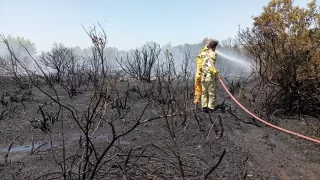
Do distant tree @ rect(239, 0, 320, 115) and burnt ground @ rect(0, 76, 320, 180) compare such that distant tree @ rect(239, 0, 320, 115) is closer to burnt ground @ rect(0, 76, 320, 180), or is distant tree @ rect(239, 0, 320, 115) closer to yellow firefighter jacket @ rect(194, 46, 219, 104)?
burnt ground @ rect(0, 76, 320, 180)

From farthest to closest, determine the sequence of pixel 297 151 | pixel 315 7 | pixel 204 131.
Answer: pixel 315 7 → pixel 204 131 → pixel 297 151

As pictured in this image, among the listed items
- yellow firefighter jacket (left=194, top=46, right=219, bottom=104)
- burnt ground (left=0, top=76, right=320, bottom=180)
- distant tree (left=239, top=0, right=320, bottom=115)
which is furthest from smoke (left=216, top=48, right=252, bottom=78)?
burnt ground (left=0, top=76, right=320, bottom=180)

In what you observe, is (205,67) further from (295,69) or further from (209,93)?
(295,69)

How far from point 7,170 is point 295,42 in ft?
21.5

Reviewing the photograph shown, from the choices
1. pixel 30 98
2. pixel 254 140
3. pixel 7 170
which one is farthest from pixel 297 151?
pixel 30 98

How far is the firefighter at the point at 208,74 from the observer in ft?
22.5

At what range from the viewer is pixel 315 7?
852cm

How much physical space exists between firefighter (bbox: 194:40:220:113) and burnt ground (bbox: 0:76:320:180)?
353 mm

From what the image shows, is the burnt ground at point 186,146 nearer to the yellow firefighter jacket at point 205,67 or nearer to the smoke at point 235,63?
the yellow firefighter jacket at point 205,67

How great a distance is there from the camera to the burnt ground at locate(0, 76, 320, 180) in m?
3.91

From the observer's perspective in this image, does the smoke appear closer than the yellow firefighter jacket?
No

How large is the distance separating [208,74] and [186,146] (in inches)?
87.6

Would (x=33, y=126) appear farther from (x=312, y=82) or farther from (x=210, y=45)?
(x=312, y=82)

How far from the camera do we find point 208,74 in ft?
22.6
